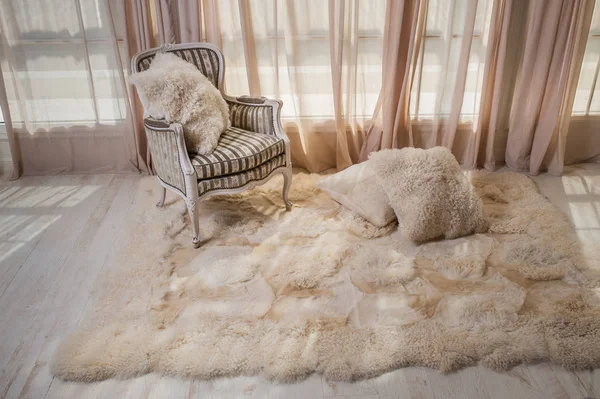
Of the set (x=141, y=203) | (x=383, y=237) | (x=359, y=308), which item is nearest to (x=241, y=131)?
(x=141, y=203)

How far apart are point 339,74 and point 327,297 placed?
5.22 feet

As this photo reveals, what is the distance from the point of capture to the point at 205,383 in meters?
1.96

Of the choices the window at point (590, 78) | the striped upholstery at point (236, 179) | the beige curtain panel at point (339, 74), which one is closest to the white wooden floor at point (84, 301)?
the beige curtain panel at point (339, 74)

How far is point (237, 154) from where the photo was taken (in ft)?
8.99

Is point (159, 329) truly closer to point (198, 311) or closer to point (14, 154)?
point (198, 311)

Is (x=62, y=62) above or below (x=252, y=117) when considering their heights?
above

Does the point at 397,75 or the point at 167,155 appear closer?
the point at 167,155

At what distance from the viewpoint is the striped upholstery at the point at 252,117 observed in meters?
3.05

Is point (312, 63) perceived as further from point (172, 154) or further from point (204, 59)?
point (172, 154)

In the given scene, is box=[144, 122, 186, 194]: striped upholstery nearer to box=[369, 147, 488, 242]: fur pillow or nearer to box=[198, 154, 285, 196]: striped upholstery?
box=[198, 154, 285, 196]: striped upholstery

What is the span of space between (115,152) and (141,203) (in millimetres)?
612

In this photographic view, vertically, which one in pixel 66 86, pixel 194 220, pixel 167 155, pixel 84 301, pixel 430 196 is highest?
pixel 66 86

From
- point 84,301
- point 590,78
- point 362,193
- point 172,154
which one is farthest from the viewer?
point 590,78

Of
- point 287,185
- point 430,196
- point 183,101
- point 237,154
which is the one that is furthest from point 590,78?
point 183,101
